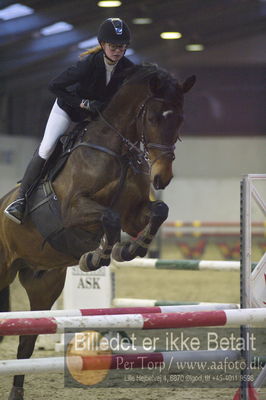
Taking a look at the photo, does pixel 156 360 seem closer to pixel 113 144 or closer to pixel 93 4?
pixel 113 144

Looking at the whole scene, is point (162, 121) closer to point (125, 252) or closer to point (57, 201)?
point (125, 252)

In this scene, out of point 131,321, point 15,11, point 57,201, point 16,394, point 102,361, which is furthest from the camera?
point 15,11

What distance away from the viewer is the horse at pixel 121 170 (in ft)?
10.7

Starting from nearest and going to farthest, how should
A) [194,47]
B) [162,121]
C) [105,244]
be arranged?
[162,121], [105,244], [194,47]

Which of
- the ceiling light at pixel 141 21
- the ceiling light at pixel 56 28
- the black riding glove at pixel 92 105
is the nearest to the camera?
the black riding glove at pixel 92 105

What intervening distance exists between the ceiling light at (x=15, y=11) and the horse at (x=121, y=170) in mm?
6208

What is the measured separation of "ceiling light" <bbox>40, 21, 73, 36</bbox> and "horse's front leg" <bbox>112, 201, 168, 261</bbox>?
285 inches

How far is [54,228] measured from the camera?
374 cm

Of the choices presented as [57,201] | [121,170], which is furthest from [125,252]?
[57,201]

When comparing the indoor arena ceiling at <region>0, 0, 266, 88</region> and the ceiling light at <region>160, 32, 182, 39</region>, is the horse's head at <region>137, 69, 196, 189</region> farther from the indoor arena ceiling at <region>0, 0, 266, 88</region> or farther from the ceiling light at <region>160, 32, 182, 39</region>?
the ceiling light at <region>160, 32, 182, 39</region>

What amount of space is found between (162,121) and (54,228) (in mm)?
970

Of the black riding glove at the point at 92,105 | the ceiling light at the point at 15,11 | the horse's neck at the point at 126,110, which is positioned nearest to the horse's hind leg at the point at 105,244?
the horse's neck at the point at 126,110

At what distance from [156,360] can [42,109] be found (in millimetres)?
10957

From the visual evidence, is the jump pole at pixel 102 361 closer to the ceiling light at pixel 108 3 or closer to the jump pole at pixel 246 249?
the jump pole at pixel 246 249
